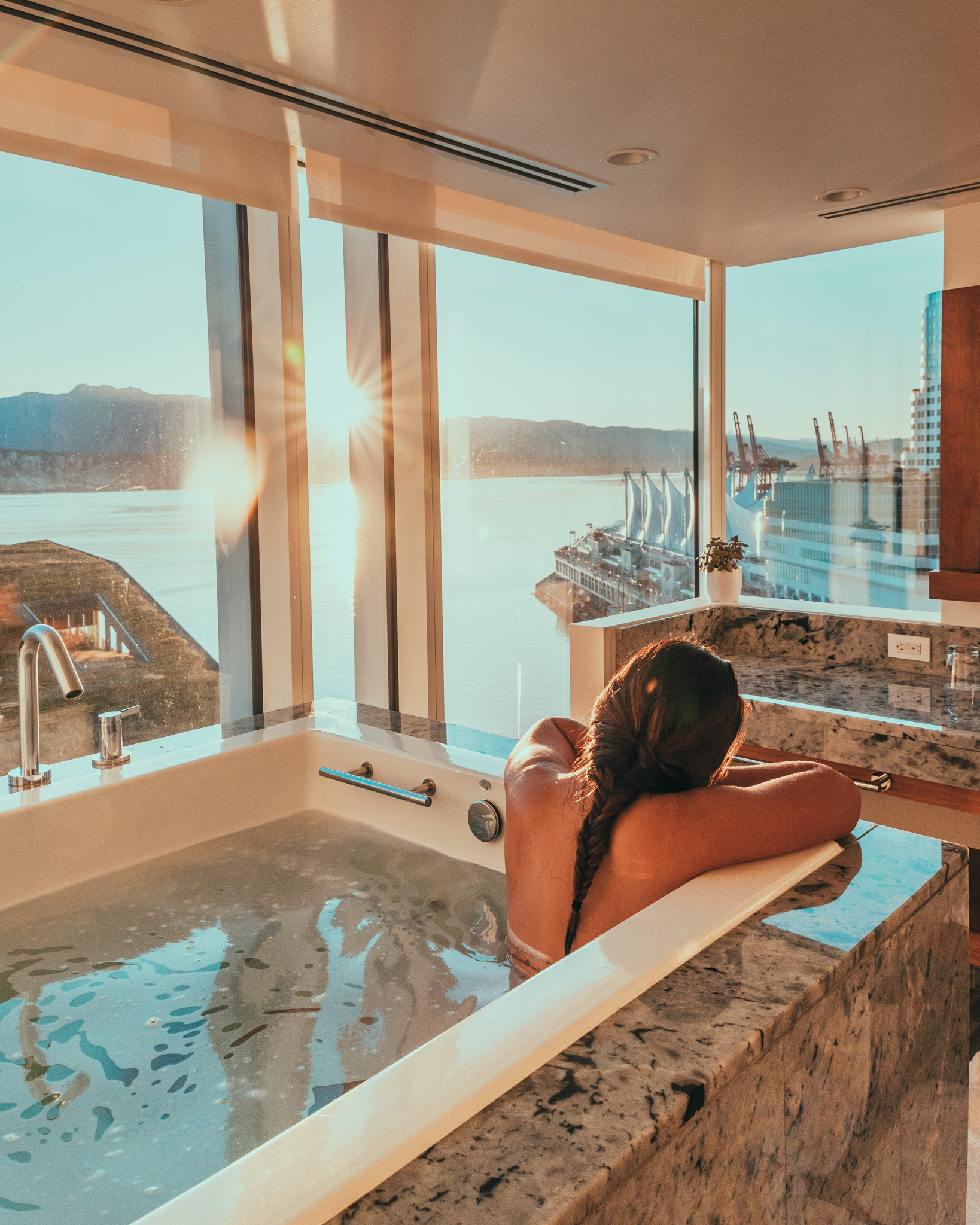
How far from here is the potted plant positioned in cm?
316

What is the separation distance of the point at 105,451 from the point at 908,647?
7.44 ft

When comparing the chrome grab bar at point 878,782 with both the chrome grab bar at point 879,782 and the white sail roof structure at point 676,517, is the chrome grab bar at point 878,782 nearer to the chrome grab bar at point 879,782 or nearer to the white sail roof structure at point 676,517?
the chrome grab bar at point 879,782

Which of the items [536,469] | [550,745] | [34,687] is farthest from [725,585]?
[34,687]

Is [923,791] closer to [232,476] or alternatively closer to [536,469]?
[536,469]

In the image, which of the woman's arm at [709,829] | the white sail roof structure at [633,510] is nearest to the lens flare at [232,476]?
the white sail roof structure at [633,510]

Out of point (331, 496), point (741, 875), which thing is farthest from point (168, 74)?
point (741, 875)

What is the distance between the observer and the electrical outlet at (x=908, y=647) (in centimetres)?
269

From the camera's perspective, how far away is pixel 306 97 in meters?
1.84

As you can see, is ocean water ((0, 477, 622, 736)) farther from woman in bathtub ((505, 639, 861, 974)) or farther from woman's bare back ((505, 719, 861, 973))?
woman in bathtub ((505, 639, 861, 974))

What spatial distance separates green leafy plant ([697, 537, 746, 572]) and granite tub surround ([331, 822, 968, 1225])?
5.98 feet

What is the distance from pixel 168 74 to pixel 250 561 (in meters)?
1.25

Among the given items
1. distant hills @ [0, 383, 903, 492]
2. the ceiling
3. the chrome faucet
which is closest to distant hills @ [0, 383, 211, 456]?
distant hills @ [0, 383, 903, 492]

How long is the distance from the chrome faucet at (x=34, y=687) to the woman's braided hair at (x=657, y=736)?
0.92 metres

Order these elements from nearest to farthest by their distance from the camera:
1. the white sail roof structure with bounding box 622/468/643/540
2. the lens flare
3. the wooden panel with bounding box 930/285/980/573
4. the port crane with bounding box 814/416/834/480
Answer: the lens flare < the wooden panel with bounding box 930/285/980/573 < the port crane with bounding box 814/416/834/480 < the white sail roof structure with bounding box 622/468/643/540
